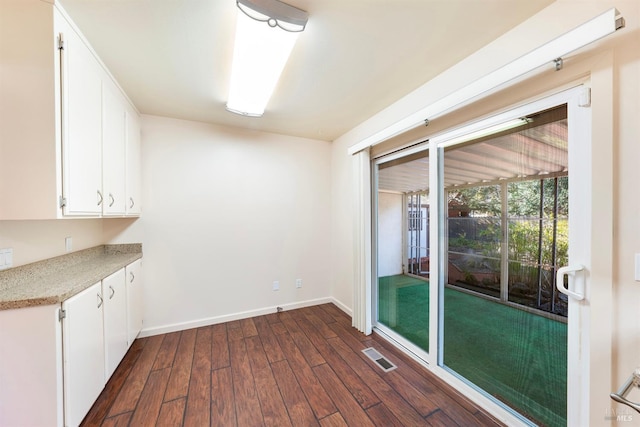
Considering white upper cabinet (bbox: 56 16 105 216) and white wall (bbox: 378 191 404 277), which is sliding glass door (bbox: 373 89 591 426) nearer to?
white wall (bbox: 378 191 404 277)

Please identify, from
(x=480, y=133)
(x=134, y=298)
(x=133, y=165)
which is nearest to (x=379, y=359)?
(x=480, y=133)

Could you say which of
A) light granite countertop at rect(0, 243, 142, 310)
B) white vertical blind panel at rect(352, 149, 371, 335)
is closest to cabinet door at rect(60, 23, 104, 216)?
light granite countertop at rect(0, 243, 142, 310)

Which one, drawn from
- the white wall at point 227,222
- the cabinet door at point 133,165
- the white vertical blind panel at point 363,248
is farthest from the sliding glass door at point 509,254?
the cabinet door at point 133,165

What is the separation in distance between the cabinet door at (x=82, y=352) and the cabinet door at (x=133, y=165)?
3.32ft

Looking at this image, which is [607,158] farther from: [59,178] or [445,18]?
[59,178]

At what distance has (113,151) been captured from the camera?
1981 mm

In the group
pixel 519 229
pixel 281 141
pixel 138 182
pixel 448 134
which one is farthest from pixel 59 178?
pixel 519 229

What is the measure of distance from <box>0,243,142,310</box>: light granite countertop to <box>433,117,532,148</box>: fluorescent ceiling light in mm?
2785

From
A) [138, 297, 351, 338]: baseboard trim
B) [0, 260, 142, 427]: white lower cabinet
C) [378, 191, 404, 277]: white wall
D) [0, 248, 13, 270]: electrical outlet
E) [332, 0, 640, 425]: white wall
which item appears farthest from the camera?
[138, 297, 351, 338]: baseboard trim

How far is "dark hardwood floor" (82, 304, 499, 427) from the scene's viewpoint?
5.27 ft

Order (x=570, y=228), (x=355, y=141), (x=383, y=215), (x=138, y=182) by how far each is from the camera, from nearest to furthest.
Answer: (x=570, y=228), (x=138, y=182), (x=383, y=215), (x=355, y=141)

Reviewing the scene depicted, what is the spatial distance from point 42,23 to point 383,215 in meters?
2.98

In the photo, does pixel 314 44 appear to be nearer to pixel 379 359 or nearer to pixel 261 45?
pixel 261 45

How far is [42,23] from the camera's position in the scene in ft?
4.25
